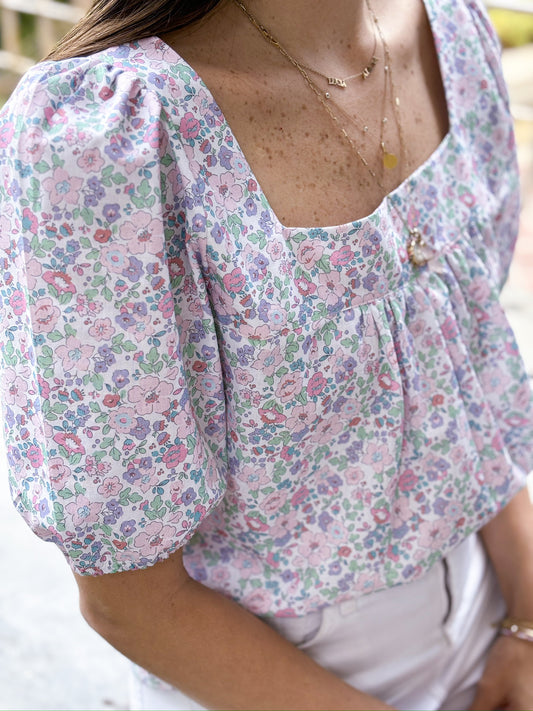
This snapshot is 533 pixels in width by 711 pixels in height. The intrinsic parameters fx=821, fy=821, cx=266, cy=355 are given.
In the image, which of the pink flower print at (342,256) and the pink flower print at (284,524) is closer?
the pink flower print at (342,256)

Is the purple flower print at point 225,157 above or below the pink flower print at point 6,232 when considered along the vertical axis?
above

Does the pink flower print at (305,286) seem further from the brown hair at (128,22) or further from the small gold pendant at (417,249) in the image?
the brown hair at (128,22)

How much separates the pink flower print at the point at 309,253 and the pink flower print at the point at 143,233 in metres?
0.17

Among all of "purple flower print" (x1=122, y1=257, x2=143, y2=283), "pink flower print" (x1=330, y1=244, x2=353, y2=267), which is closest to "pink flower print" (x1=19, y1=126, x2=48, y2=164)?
"purple flower print" (x1=122, y1=257, x2=143, y2=283)

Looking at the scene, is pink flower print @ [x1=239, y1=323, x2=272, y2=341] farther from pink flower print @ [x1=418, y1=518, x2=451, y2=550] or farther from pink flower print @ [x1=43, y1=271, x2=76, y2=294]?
pink flower print @ [x1=418, y1=518, x2=451, y2=550]

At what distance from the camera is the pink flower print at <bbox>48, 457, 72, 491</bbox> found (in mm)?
769

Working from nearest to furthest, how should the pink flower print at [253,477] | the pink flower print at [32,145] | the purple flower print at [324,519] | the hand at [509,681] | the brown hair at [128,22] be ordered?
the pink flower print at [32,145] < the brown hair at [128,22] < the pink flower print at [253,477] < the purple flower print at [324,519] < the hand at [509,681]

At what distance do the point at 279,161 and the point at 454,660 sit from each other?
0.76m

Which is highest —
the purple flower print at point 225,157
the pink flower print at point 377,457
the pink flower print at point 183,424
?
the purple flower print at point 225,157

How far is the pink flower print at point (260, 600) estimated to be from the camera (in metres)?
1.02

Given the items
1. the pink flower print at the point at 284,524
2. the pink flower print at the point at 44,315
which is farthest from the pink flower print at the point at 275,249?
the pink flower print at the point at 284,524

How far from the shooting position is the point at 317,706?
0.99m

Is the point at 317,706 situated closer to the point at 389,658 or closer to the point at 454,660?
the point at 389,658


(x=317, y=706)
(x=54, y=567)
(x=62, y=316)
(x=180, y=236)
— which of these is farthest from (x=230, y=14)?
(x=54, y=567)
